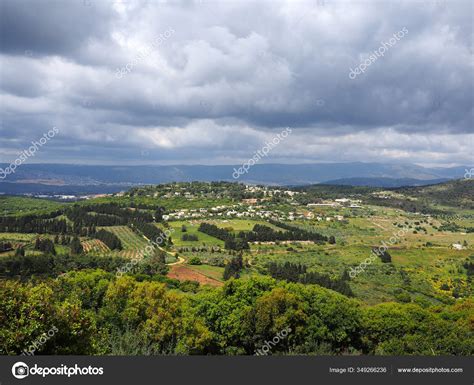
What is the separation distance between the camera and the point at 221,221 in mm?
144250

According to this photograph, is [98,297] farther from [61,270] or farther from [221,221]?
[221,221]

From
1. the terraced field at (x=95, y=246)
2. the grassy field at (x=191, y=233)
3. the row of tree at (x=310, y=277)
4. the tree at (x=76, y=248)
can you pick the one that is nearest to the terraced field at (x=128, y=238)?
the terraced field at (x=95, y=246)

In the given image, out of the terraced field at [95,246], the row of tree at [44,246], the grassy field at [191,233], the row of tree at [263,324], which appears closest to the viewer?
the row of tree at [263,324]

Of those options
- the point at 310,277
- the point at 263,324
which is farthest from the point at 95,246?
the point at 263,324

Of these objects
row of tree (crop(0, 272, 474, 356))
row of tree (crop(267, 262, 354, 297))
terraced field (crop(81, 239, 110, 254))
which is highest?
row of tree (crop(0, 272, 474, 356))

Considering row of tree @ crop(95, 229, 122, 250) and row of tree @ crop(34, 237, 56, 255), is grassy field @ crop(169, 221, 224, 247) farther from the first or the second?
row of tree @ crop(34, 237, 56, 255)

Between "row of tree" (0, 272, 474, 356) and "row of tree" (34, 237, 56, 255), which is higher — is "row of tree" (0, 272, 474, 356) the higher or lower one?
the higher one

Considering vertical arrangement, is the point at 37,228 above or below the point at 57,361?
below

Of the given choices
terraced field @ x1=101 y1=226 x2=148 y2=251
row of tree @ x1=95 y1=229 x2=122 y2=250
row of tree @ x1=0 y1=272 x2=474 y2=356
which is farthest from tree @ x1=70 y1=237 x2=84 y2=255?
row of tree @ x1=0 y1=272 x2=474 y2=356

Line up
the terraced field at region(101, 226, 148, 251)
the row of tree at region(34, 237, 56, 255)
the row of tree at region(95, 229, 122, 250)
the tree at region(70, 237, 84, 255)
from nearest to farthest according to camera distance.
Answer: the row of tree at region(34, 237, 56, 255), the tree at region(70, 237, 84, 255), the row of tree at region(95, 229, 122, 250), the terraced field at region(101, 226, 148, 251)

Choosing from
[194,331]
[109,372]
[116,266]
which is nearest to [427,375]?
[109,372]

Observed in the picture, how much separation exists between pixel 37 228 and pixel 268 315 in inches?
4220

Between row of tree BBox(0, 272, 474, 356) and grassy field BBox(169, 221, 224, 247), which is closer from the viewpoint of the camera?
row of tree BBox(0, 272, 474, 356)

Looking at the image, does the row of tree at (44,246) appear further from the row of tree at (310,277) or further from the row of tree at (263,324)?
the row of tree at (263,324)
